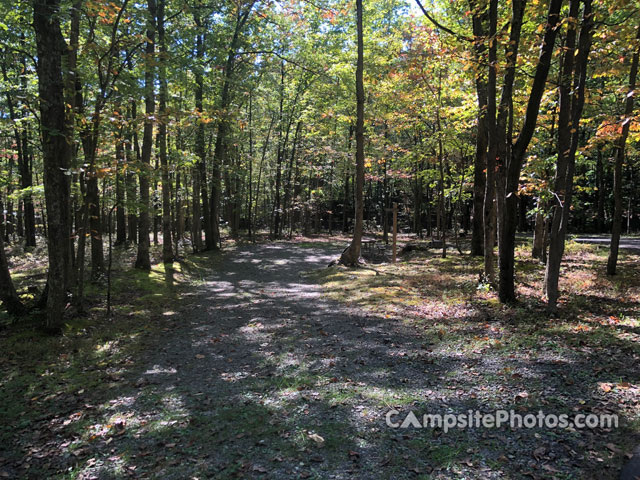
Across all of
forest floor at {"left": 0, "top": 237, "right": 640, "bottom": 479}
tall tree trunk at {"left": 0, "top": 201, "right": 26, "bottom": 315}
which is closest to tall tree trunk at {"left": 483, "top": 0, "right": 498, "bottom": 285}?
forest floor at {"left": 0, "top": 237, "right": 640, "bottom": 479}

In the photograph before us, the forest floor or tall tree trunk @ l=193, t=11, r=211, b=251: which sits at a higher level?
tall tree trunk @ l=193, t=11, r=211, b=251

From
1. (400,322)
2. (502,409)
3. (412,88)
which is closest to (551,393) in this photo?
(502,409)

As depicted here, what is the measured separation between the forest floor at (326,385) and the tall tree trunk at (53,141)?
1.20 meters

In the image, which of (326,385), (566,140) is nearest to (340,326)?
(326,385)

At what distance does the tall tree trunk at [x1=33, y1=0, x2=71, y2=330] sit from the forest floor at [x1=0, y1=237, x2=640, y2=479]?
1204 millimetres

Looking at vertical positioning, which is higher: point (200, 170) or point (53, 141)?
point (200, 170)

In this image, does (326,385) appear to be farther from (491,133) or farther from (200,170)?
(200,170)

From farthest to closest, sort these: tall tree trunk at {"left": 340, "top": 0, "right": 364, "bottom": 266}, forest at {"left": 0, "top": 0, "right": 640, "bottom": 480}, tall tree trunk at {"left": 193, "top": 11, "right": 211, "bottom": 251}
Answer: tall tree trunk at {"left": 193, "top": 11, "right": 211, "bottom": 251}
tall tree trunk at {"left": 340, "top": 0, "right": 364, "bottom": 266}
forest at {"left": 0, "top": 0, "right": 640, "bottom": 480}

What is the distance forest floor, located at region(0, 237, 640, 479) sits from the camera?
338cm

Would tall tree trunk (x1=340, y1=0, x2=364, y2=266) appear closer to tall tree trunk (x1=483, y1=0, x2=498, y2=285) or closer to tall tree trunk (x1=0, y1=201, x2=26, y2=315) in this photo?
tall tree trunk (x1=483, y1=0, x2=498, y2=285)

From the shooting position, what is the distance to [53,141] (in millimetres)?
6570

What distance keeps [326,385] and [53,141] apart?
243 inches

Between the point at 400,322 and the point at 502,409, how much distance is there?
3486 millimetres

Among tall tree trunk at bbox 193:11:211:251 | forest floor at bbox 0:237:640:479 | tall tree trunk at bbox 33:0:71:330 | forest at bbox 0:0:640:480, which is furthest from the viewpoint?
tall tree trunk at bbox 193:11:211:251
